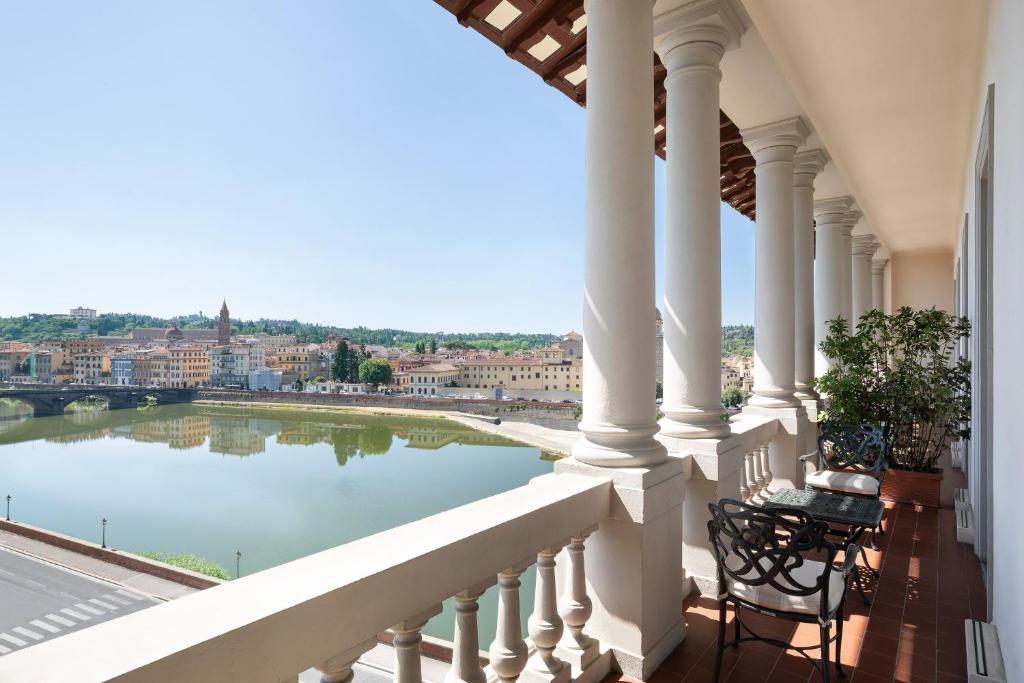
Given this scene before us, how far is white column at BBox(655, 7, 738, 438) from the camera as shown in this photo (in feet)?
16.9

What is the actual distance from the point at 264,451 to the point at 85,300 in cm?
2501

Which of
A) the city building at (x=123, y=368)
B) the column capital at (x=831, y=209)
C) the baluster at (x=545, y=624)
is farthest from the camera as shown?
the city building at (x=123, y=368)

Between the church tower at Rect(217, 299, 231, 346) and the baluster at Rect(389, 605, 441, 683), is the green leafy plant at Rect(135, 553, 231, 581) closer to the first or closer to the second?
the baluster at Rect(389, 605, 441, 683)

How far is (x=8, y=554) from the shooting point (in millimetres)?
23188

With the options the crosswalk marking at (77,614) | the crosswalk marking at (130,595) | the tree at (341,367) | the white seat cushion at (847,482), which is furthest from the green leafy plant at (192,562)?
the tree at (341,367)

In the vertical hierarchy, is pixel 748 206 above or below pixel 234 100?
below

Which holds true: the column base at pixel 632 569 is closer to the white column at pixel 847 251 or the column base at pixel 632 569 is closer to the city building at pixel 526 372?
the white column at pixel 847 251

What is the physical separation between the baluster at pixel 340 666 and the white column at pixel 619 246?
7.05 feet

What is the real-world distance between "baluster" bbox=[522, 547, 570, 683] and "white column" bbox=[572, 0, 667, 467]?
872 mm

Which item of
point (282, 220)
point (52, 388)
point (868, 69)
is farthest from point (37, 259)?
point (282, 220)

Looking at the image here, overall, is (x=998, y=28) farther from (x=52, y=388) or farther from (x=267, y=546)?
(x=52, y=388)

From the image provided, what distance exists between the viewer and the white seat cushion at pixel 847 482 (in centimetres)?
633

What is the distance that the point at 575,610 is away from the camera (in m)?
3.43

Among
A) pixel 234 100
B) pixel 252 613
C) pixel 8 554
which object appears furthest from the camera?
pixel 234 100
